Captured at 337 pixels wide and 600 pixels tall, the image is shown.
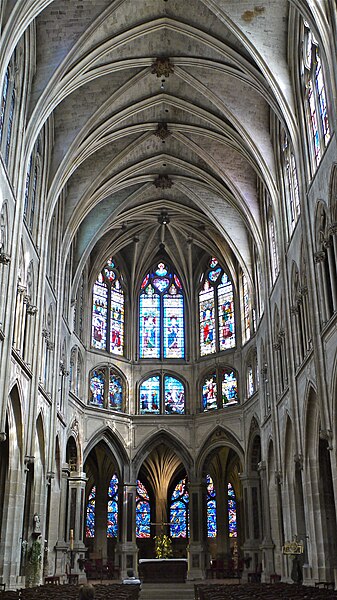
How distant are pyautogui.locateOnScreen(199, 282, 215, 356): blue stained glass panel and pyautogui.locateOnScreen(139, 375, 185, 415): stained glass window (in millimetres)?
2338

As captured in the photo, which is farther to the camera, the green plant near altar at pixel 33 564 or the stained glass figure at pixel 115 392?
the stained glass figure at pixel 115 392

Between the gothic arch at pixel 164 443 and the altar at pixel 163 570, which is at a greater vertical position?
the gothic arch at pixel 164 443

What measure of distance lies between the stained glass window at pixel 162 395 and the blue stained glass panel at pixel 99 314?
11.0ft

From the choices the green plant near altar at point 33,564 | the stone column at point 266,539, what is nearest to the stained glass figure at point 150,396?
the stone column at point 266,539

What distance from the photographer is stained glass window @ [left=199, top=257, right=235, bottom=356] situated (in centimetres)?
3806

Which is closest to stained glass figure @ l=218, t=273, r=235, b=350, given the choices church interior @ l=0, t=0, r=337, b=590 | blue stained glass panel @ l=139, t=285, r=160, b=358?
church interior @ l=0, t=0, r=337, b=590

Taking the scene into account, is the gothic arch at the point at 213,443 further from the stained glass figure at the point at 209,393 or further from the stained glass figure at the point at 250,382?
the stained glass figure at the point at 250,382

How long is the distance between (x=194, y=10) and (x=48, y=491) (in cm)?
1864

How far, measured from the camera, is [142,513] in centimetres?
4119

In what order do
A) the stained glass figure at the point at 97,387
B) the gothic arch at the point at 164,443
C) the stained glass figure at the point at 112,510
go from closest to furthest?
the stained glass figure at the point at 97,387 → the gothic arch at the point at 164,443 → the stained glass figure at the point at 112,510

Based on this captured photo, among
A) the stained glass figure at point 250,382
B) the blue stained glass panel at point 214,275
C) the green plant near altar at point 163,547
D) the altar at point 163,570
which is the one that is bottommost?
the altar at point 163,570

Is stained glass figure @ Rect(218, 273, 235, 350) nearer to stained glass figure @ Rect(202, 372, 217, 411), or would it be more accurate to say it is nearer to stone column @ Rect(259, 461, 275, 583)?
stained glass figure @ Rect(202, 372, 217, 411)

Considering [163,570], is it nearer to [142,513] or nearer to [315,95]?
[142,513]

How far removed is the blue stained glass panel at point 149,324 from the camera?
39500 millimetres
